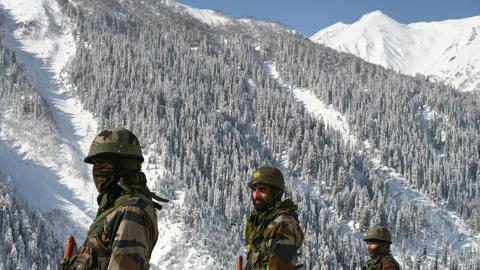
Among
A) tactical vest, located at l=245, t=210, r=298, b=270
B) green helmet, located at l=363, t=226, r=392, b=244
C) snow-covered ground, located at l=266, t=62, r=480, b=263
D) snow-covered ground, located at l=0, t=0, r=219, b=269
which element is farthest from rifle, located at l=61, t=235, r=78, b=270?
snow-covered ground, located at l=266, t=62, r=480, b=263

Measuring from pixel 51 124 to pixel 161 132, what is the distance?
28.6 meters

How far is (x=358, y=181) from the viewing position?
172m

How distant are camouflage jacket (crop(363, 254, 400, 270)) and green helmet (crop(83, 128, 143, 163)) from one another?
761 cm

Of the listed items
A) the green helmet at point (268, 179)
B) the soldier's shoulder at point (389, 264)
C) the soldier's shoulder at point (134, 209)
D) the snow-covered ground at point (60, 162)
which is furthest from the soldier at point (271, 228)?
the snow-covered ground at point (60, 162)

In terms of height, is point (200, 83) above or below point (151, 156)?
above

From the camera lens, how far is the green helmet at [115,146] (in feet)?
15.8

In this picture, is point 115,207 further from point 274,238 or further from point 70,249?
point 274,238

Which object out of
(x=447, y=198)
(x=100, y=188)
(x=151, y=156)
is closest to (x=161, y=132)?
(x=151, y=156)

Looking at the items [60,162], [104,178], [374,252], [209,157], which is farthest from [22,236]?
[104,178]

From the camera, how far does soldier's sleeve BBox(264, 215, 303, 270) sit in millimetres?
6804

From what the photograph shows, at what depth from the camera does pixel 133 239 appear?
14.2 ft

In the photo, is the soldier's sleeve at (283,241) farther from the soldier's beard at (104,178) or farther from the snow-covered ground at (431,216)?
the snow-covered ground at (431,216)

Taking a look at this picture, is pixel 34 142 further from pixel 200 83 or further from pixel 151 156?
pixel 200 83

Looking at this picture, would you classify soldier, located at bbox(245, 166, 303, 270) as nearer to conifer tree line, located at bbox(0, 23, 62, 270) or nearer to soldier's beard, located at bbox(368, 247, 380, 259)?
soldier's beard, located at bbox(368, 247, 380, 259)
